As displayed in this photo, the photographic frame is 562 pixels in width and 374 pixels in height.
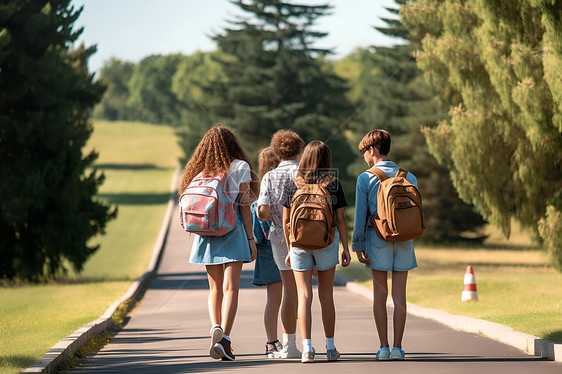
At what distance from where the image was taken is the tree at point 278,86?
161 ft

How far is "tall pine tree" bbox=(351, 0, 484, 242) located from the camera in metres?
37.9

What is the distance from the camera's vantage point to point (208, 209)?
809 cm

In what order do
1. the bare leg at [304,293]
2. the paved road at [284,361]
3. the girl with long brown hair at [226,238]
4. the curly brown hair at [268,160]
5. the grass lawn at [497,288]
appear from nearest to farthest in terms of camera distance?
the paved road at [284,361], the bare leg at [304,293], the girl with long brown hair at [226,238], the curly brown hair at [268,160], the grass lawn at [497,288]

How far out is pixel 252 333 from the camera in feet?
35.7

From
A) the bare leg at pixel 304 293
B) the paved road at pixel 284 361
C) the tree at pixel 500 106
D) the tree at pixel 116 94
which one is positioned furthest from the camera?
the tree at pixel 116 94

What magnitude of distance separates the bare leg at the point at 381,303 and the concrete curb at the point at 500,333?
1.45 metres

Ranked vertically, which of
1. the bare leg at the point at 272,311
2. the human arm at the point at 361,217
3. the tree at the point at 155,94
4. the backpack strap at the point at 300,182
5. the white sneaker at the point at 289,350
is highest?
A: the tree at the point at 155,94

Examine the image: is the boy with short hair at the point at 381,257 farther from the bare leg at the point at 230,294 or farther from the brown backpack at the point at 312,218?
the bare leg at the point at 230,294

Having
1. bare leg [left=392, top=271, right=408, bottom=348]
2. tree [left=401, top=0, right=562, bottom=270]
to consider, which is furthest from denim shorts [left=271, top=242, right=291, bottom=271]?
tree [left=401, top=0, right=562, bottom=270]

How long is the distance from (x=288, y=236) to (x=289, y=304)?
27.3 inches

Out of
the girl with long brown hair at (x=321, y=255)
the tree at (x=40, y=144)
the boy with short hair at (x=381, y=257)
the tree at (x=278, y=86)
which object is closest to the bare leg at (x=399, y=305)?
the boy with short hair at (x=381, y=257)

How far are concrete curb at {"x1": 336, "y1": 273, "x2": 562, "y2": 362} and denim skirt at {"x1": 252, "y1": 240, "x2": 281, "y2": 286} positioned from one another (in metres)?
2.46

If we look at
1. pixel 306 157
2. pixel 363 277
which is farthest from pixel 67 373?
pixel 363 277

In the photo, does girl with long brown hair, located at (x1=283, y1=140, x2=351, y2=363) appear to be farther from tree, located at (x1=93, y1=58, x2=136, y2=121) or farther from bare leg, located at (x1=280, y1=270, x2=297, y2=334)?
tree, located at (x1=93, y1=58, x2=136, y2=121)
